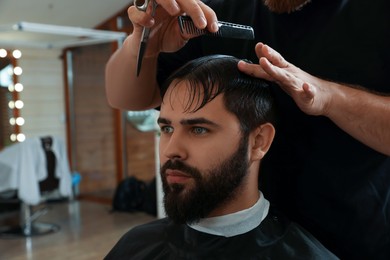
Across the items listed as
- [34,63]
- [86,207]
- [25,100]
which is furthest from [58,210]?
[34,63]

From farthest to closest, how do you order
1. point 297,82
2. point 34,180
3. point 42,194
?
point 42,194
point 34,180
point 297,82

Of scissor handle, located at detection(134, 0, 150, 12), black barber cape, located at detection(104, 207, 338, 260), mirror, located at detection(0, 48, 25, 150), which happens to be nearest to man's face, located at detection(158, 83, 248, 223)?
black barber cape, located at detection(104, 207, 338, 260)

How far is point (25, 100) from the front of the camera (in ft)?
17.5

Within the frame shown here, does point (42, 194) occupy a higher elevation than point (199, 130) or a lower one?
lower

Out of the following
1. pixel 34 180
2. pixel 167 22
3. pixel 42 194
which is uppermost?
pixel 167 22

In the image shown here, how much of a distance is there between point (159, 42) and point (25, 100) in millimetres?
4732

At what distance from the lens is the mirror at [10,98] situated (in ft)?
16.7

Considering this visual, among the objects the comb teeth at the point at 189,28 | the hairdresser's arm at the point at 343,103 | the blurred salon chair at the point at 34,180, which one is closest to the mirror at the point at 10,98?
the blurred salon chair at the point at 34,180

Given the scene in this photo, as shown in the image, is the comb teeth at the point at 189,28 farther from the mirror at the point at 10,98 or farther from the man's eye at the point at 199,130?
the mirror at the point at 10,98

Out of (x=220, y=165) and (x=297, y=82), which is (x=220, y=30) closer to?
(x=297, y=82)

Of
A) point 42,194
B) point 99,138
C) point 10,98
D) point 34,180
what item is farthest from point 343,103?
point 99,138

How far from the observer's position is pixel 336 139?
1004mm

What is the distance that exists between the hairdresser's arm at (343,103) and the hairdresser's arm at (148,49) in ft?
0.46

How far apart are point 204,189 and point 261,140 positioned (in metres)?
0.18
